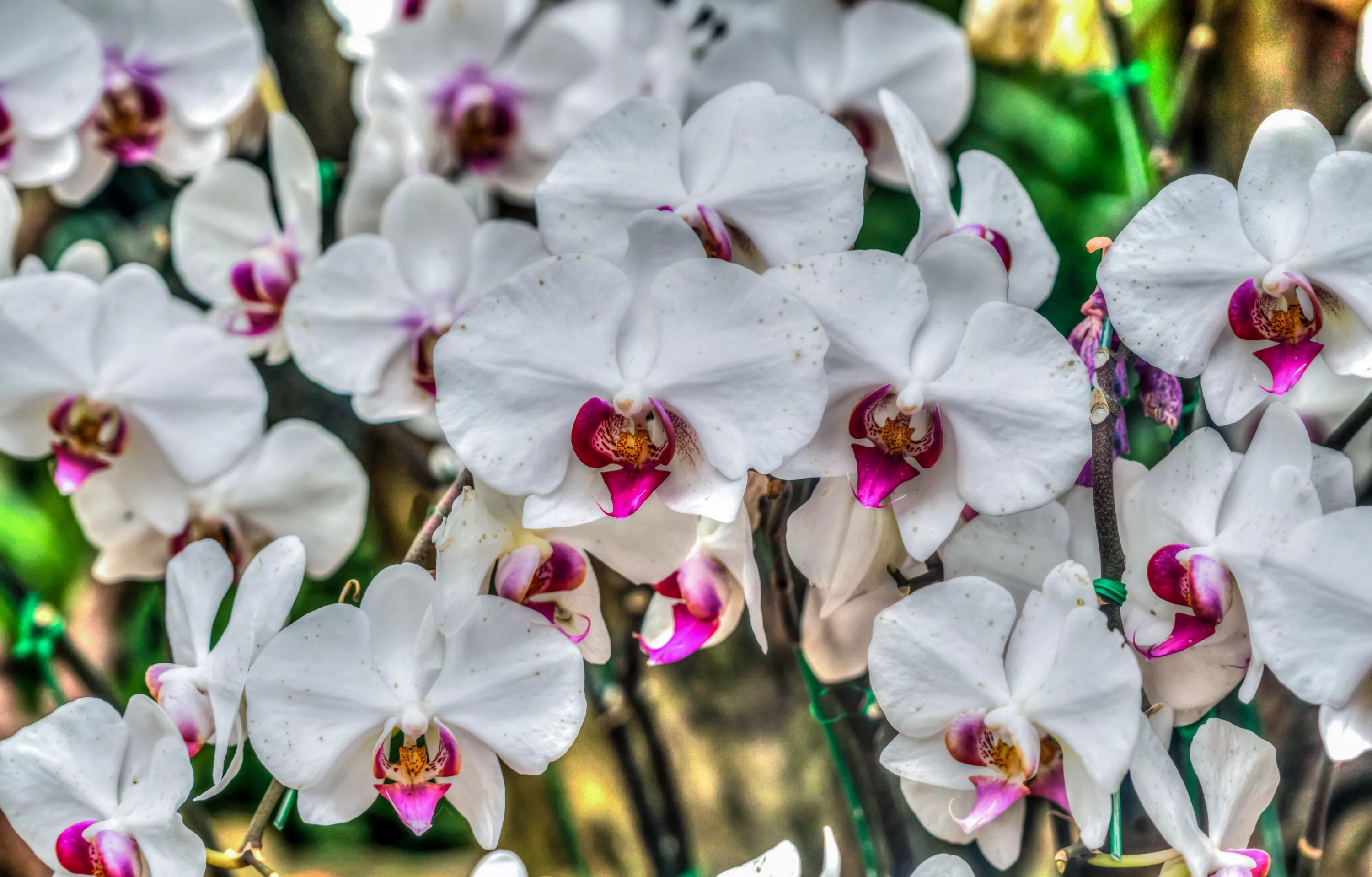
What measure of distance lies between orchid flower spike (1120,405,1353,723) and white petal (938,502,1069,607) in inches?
1.1

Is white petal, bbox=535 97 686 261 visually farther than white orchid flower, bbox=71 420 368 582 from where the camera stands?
No

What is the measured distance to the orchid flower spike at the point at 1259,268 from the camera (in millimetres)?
366

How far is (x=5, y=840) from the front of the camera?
2.80 ft

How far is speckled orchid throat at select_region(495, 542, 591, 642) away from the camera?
41 centimetres

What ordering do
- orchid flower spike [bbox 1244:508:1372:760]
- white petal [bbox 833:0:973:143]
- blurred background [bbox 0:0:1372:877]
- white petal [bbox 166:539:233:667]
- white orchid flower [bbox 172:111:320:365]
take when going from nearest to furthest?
orchid flower spike [bbox 1244:508:1372:760] → white petal [bbox 166:539:233:667] → blurred background [bbox 0:0:1372:877] → white orchid flower [bbox 172:111:320:365] → white petal [bbox 833:0:973:143]

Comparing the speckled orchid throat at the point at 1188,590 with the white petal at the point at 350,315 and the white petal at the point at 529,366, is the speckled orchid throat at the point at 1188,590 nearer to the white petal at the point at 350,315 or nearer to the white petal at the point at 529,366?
the white petal at the point at 529,366

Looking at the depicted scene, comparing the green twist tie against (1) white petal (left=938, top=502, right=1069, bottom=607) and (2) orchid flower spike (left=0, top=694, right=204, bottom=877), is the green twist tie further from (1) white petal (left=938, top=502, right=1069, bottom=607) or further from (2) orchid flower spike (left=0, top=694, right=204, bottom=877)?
(2) orchid flower spike (left=0, top=694, right=204, bottom=877)

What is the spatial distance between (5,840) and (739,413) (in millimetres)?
795

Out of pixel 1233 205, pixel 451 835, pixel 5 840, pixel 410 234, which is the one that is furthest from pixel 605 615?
pixel 1233 205

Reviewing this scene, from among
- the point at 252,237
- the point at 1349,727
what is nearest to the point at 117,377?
the point at 252,237

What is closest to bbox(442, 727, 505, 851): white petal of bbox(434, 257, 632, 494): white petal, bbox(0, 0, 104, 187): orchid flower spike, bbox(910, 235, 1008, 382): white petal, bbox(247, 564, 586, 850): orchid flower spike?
bbox(247, 564, 586, 850): orchid flower spike

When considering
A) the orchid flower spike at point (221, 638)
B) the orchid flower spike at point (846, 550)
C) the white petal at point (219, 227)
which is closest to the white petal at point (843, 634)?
the orchid flower spike at point (846, 550)

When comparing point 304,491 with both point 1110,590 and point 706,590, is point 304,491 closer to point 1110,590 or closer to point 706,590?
point 706,590

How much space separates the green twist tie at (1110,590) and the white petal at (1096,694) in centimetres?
3
